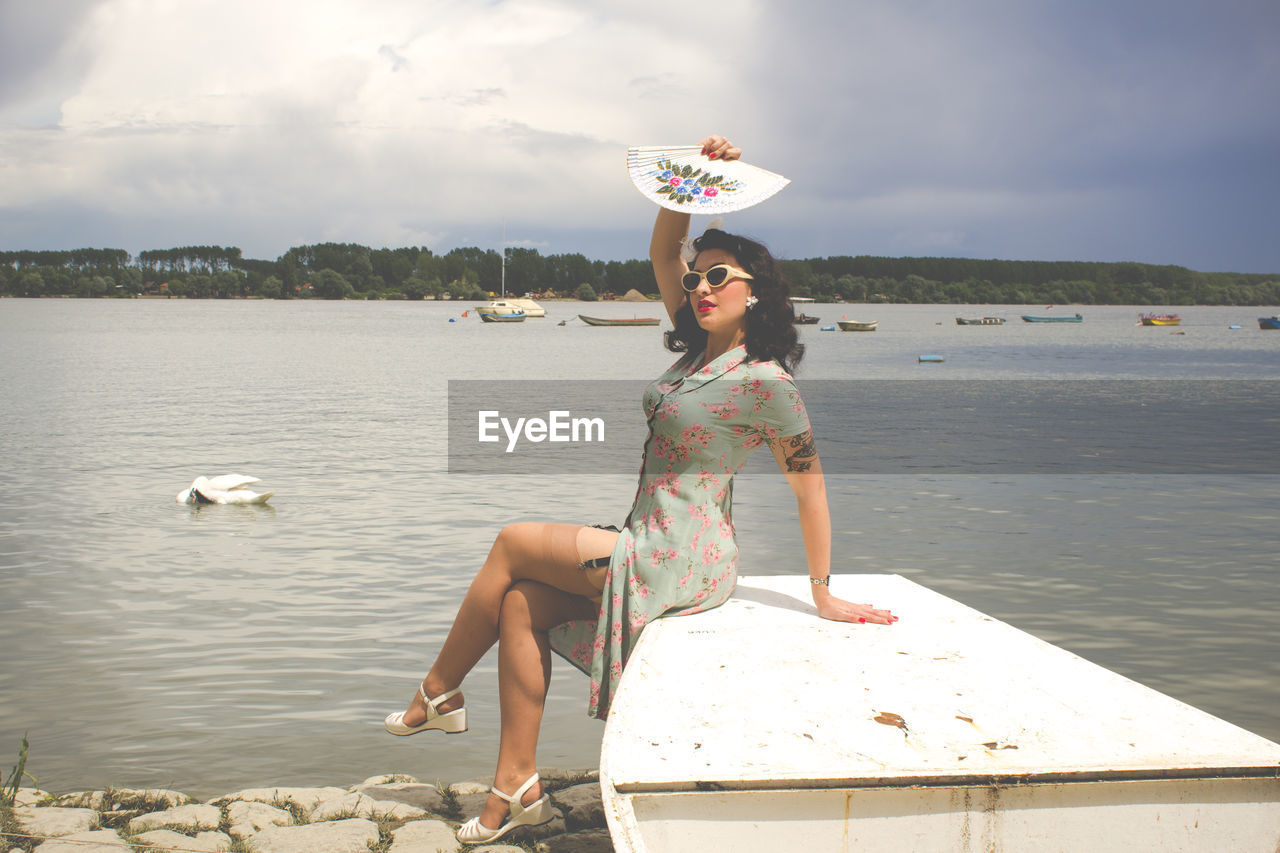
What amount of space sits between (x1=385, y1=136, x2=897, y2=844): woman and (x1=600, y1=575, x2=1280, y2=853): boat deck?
1.87ft

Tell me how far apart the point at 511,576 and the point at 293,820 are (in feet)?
5.17

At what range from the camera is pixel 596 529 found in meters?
3.81

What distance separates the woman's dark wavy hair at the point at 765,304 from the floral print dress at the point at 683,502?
2.5 inches

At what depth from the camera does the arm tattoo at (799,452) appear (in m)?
3.82

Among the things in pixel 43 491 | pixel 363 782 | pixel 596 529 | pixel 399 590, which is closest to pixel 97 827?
pixel 363 782

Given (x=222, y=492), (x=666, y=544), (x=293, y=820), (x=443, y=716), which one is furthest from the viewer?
(x=222, y=492)

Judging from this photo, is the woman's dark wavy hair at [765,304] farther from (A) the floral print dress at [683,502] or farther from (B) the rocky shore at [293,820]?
(B) the rocky shore at [293,820]

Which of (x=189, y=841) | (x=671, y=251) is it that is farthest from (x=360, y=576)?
(x=671, y=251)

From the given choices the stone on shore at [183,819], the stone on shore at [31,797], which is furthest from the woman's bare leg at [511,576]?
the stone on shore at [31,797]

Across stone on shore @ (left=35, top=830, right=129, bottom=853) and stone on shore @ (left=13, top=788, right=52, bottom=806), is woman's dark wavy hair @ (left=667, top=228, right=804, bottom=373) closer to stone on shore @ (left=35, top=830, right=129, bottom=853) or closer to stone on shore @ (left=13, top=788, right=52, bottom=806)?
stone on shore @ (left=35, top=830, right=129, bottom=853)

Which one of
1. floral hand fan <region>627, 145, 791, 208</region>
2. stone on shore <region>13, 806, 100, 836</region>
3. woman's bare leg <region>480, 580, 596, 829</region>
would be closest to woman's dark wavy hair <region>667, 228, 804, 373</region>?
floral hand fan <region>627, 145, 791, 208</region>

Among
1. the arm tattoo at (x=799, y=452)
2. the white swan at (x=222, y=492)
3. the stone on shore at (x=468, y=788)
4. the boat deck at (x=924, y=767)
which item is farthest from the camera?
the white swan at (x=222, y=492)

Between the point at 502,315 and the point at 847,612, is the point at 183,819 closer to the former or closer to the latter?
the point at 847,612

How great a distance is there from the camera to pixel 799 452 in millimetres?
3826
